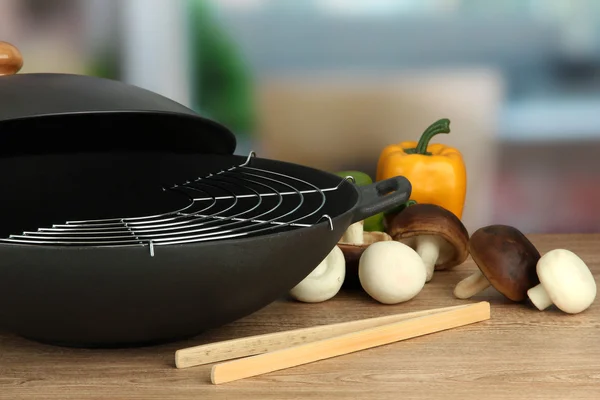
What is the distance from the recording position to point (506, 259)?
121 centimetres

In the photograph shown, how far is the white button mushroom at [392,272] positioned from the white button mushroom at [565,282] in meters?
0.17

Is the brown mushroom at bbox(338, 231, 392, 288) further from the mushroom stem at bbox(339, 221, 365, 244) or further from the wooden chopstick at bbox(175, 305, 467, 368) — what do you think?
the wooden chopstick at bbox(175, 305, 467, 368)

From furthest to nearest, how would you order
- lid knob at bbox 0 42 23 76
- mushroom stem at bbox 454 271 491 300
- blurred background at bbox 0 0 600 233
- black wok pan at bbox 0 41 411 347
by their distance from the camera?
blurred background at bbox 0 0 600 233 < mushroom stem at bbox 454 271 491 300 < lid knob at bbox 0 42 23 76 < black wok pan at bbox 0 41 411 347

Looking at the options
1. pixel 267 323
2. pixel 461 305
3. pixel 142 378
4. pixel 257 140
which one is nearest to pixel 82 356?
pixel 142 378

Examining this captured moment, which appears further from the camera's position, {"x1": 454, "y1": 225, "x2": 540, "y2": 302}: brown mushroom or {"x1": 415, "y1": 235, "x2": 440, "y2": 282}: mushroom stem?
{"x1": 415, "y1": 235, "x2": 440, "y2": 282}: mushroom stem

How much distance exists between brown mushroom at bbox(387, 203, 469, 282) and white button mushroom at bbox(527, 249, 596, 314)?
171mm

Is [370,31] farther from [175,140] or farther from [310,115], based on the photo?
[175,140]

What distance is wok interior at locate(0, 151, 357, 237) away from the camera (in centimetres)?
132

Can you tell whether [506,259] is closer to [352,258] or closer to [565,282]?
[565,282]

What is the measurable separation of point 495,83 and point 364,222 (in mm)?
420

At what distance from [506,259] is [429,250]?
0.17 meters

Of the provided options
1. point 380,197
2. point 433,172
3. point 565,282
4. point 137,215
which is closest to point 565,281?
point 565,282

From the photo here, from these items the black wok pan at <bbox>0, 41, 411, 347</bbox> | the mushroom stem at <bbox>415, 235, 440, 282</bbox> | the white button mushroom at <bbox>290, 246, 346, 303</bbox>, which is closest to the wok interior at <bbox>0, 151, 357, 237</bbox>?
the black wok pan at <bbox>0, 41, 411, 347</bbox>

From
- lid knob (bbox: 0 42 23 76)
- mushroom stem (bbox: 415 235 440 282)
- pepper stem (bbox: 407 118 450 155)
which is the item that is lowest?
mushroom stem (bbox: 415 235 440 282)
